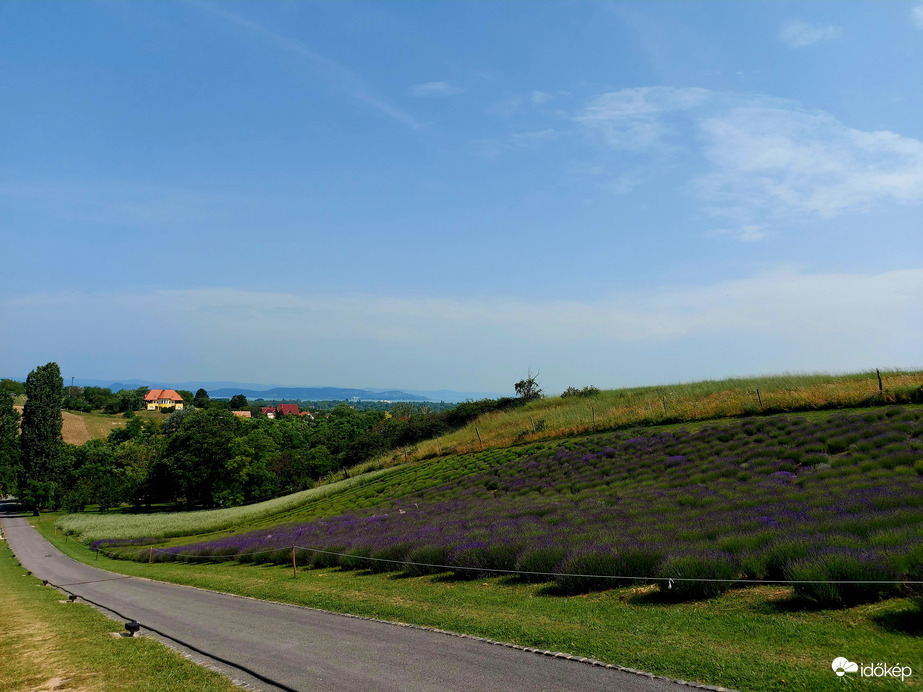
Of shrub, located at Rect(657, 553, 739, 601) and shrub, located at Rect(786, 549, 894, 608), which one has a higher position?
shrub, located at Rect(786, 549, 894, 608)

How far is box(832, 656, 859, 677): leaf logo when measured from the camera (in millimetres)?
6254

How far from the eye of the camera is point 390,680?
805 cm

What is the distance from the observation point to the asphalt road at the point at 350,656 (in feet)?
24.5

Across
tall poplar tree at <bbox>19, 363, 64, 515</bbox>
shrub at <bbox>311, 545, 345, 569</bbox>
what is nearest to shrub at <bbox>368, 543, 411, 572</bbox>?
shrub at <bbox>311, 545, 345, 569</bbox>

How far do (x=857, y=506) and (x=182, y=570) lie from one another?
2742 centimetres

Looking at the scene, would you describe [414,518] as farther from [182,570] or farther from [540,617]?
[540,617]

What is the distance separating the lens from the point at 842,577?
8383 mm

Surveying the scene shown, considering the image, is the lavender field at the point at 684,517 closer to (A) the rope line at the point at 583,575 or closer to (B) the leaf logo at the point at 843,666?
(A) the rope line at the point at 583,575

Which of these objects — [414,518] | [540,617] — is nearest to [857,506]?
[540,617]

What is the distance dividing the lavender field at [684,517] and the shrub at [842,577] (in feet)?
0.07

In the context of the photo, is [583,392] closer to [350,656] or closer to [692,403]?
[692,403]

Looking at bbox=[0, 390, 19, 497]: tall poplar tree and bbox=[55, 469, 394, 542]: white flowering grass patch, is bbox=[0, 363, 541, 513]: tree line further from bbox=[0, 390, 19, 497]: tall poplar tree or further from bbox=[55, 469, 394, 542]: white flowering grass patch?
bbox=[55, 469, 394, 542]: white flowering grass patch

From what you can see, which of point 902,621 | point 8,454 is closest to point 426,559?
point 902,621

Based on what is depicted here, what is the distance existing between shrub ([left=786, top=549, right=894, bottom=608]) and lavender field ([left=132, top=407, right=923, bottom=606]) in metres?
0.02
